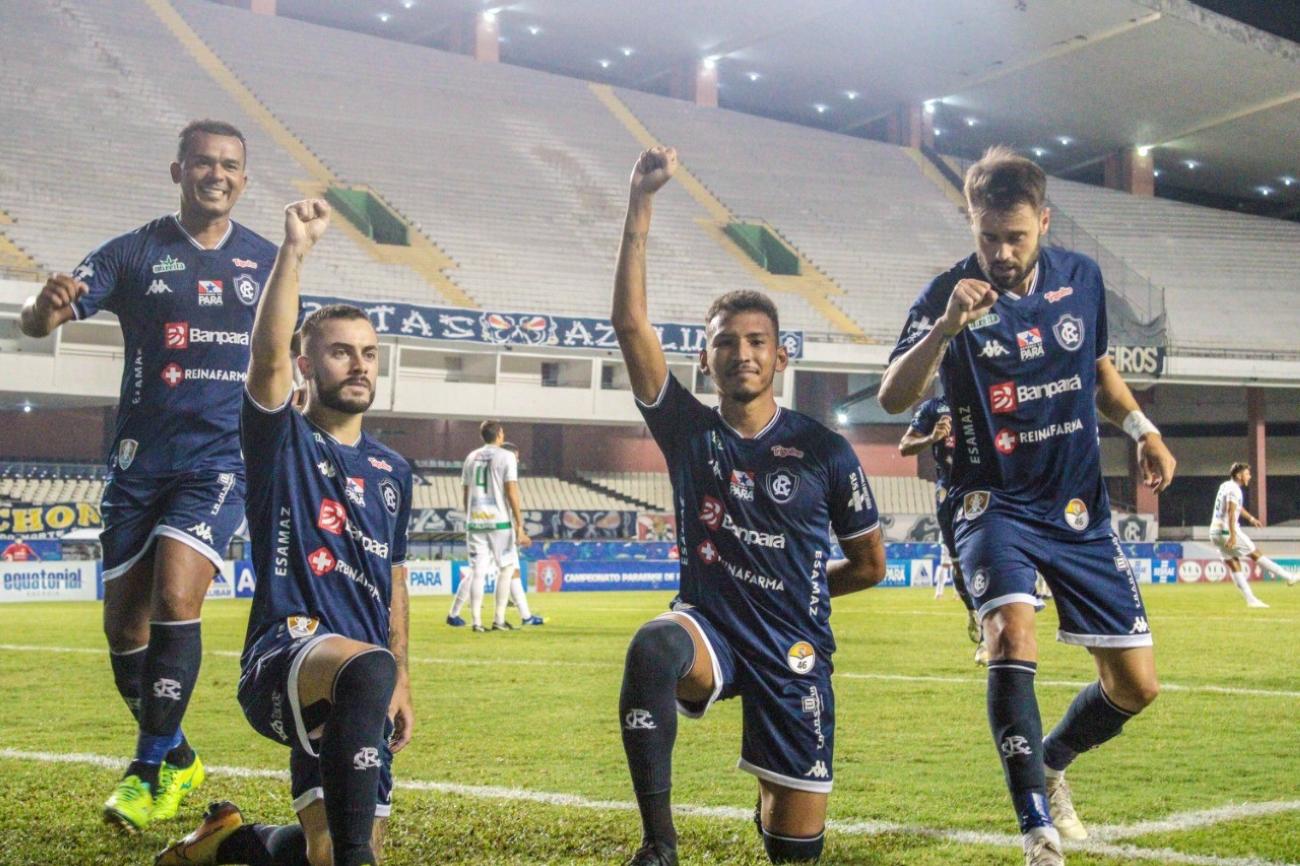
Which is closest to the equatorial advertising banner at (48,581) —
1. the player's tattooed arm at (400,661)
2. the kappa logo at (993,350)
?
the player's tattooed arm at (400,661)

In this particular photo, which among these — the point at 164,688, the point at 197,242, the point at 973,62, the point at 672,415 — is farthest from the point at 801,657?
the point at 973,62

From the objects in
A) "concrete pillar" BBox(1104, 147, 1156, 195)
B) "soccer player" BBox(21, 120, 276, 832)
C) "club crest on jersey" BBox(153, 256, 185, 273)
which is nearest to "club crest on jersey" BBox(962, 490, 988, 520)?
"soccer player" BBox(21, 120, 276, 832)

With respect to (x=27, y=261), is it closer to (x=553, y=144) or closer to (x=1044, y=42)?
(x=553, y=144)

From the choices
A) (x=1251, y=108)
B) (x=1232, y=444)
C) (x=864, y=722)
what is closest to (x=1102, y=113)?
(x=1251, y=108)

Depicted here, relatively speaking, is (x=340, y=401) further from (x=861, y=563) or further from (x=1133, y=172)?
(x=1133, y=172)

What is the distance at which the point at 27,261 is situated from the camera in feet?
90.5

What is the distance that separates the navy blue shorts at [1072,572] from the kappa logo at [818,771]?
2.32ft

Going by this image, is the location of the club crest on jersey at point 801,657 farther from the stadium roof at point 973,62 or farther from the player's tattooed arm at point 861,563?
the stadium roof at point 973,62

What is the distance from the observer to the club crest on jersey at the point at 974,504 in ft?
14.1

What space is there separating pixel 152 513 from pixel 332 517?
1.50m

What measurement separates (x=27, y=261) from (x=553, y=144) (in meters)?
15.8

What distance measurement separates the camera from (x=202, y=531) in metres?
4.87

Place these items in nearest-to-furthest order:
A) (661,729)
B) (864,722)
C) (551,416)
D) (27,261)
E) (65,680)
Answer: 1. (661,729)
2. (864,722)
3. (65,680)
4. (27,261)
5. (551,416)

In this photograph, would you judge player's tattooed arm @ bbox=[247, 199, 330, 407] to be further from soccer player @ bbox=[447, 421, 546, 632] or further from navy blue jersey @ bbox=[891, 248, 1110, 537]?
soccer player @ bbox=[447, 421, 546, 632]
